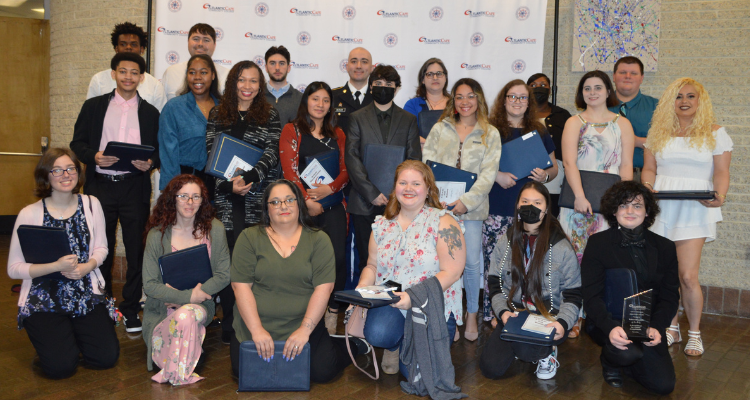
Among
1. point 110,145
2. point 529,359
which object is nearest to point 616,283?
point 529,359

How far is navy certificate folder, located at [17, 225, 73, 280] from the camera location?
10.7 feet

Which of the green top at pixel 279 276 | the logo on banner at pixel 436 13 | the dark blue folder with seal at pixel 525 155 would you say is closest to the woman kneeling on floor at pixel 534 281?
the dark blue folder with seal at pixel 525 155

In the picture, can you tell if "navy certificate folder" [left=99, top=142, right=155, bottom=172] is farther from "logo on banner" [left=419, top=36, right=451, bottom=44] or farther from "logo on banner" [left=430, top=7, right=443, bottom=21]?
"logo on banner" [left=430, top=7, right=443, bottom=21]

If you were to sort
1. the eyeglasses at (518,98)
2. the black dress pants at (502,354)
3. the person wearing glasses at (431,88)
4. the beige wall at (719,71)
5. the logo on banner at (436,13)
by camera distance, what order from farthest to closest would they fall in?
the logo on banner at (436,13) → the beige wall at (719,71) → the person wearing glasses at (431,88) → the eyeglasses at (518,98) → the black dress pants at (502,354)

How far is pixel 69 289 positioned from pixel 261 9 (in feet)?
12.3

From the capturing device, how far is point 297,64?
238 inches

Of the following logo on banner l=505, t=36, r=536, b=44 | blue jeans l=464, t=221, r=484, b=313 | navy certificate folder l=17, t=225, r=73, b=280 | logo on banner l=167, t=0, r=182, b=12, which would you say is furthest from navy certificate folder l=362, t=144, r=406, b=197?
logo on banner l=167, t=0, r=182, b=12

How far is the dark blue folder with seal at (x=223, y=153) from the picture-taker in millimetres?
3871

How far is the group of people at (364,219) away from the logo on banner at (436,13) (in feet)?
4.17

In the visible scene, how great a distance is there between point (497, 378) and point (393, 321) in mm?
796

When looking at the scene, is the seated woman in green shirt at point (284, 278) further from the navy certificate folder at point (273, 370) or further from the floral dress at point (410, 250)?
the floral dress at point (410, 250)

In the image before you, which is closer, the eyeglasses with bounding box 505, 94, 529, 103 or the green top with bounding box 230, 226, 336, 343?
the green top with bounding box 230, 226, 336, 343

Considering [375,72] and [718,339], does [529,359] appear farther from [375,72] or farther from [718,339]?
[375,72]

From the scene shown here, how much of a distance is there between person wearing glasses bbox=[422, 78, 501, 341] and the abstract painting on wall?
2209mm
